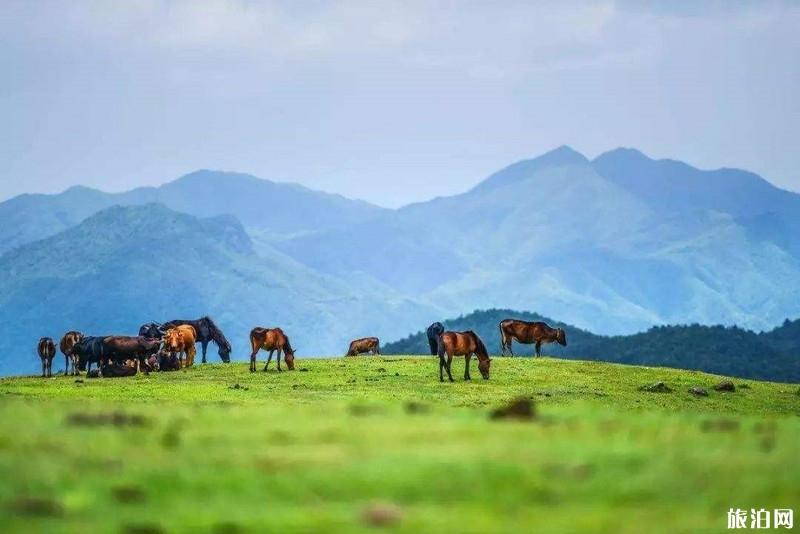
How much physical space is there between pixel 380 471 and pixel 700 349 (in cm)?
12540

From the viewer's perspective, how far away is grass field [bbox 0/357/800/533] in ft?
46.4

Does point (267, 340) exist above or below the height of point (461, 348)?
above

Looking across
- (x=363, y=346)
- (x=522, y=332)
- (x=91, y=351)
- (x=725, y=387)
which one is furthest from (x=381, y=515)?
(x=363, y=346)

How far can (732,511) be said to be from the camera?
14.8m

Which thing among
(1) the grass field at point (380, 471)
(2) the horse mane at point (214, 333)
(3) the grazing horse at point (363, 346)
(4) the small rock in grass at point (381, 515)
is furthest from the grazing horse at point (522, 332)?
(4) the small rock in grass at point (381, 515)

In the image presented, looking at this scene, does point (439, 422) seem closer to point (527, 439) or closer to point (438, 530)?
point (527, 439)

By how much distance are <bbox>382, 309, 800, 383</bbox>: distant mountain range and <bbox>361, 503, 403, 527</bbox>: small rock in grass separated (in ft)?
378

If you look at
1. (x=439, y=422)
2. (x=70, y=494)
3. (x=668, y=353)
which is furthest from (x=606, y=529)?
(x=668, y=353)

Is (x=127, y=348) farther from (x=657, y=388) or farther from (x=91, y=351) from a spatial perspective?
(x=657, y=388)

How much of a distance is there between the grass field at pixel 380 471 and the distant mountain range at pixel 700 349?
10844 centimetres

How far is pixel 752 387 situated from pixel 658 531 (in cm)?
3818

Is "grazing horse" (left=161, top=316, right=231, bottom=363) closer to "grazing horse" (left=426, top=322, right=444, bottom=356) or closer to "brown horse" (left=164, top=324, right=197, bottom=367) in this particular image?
"brown horse" (left=164, top=324, right=197, bottom=367)

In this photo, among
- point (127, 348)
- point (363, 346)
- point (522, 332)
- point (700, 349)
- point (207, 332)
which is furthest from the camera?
point (700, 349)

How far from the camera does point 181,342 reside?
53.0 metres
